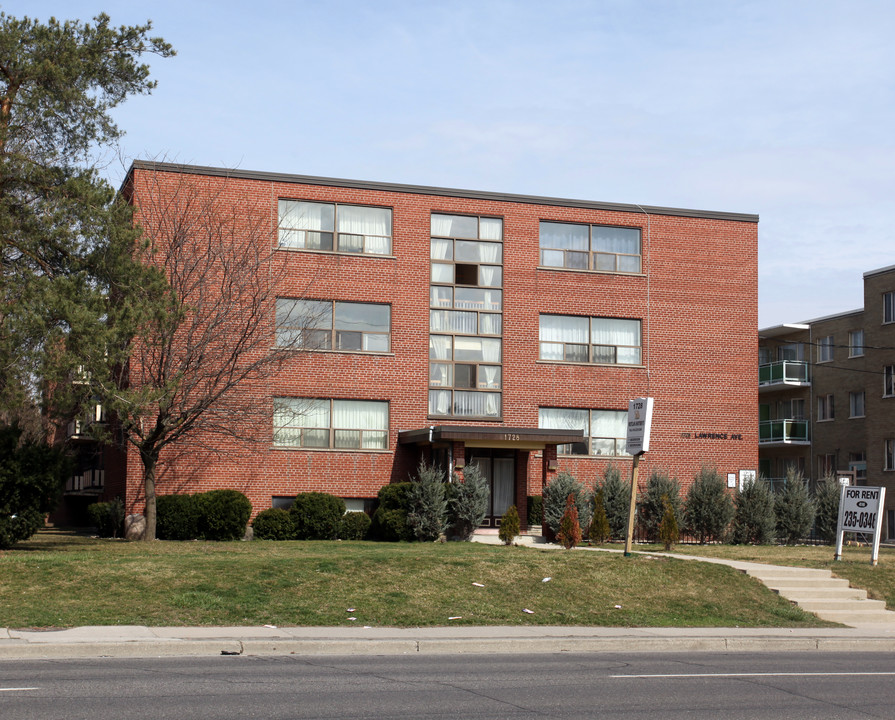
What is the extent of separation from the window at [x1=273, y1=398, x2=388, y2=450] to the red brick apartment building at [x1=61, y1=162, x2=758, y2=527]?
5 cm

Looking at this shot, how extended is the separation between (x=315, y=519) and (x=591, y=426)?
407 inches

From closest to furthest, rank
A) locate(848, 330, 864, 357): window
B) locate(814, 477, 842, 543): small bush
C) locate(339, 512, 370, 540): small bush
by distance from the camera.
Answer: locate(339, 512, 370, 540): small bush → locate(814, 477, 842, 543): small bush → locate(848, 330, 864, 357): window

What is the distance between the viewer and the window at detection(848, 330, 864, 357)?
179 ft

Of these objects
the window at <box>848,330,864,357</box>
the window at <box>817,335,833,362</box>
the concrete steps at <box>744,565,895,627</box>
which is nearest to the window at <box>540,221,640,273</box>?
the concrete steps at <box>744,565,895,627</box>

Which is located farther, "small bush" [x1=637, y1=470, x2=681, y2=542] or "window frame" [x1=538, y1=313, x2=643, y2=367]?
"window frame" [x1=538, y1=313, x2=643, y2=367]

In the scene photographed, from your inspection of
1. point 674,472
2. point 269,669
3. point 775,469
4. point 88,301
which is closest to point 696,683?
point 269,669

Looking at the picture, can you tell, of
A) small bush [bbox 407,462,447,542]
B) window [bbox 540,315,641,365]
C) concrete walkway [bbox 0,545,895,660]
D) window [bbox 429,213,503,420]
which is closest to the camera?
concrete walkway [bbox 0,545,895,660]

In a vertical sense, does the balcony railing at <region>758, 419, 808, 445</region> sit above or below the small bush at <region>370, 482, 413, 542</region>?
above

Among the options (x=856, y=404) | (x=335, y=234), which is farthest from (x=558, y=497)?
(x=856, y=404)

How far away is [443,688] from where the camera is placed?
11.1m

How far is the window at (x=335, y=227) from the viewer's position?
34875mm

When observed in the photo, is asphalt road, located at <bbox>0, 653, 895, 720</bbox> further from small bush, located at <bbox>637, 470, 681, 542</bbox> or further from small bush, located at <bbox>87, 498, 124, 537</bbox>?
small bush, located at <bbox>87, 498, 124, 537</bbox>

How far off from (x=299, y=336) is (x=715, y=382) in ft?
49.8

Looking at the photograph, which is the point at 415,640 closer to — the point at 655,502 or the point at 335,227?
the point at 655,502
